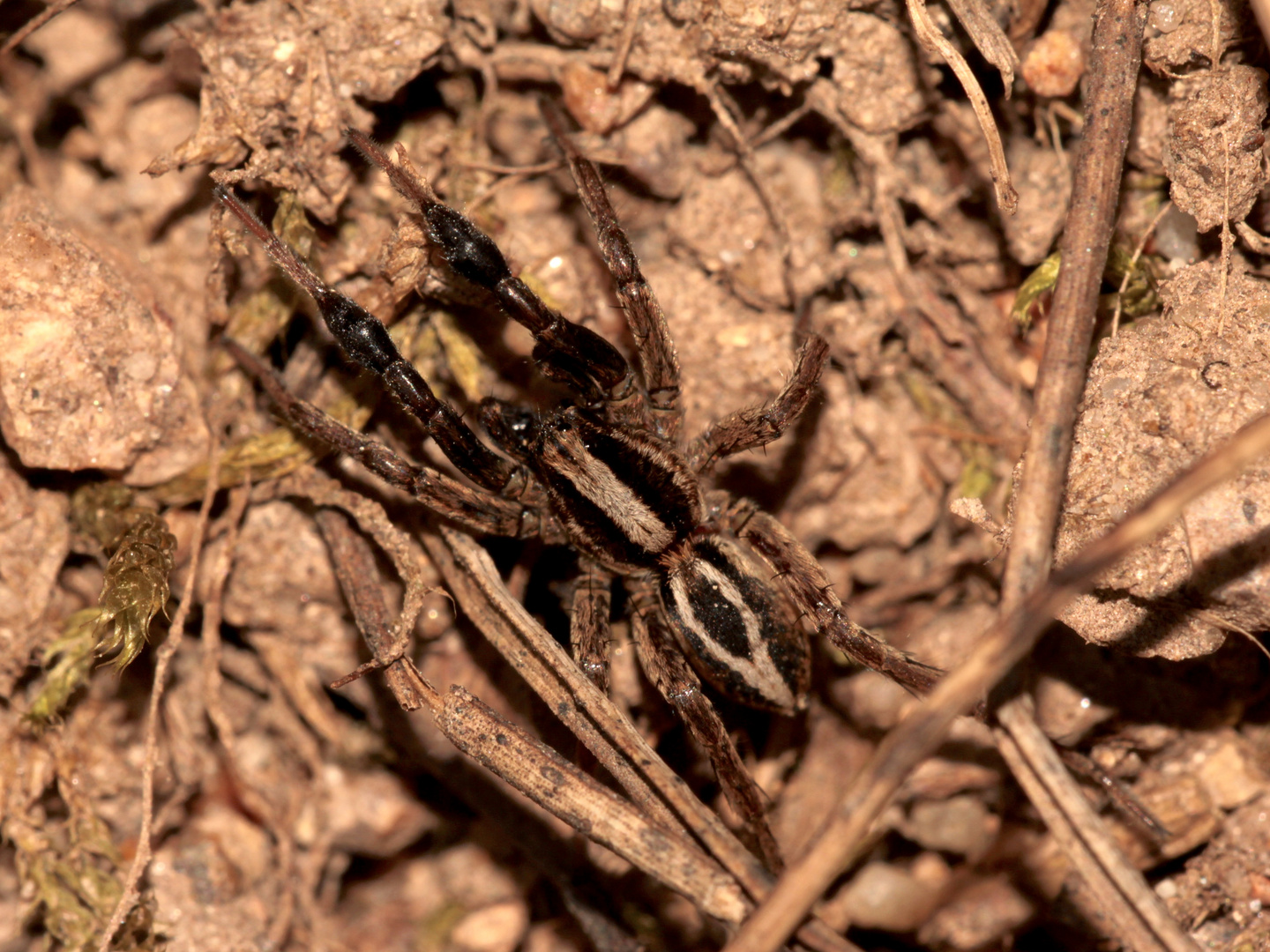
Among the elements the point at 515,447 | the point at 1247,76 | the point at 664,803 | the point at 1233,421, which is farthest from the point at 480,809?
the point at 1247,76

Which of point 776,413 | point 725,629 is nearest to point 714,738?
point 725,629

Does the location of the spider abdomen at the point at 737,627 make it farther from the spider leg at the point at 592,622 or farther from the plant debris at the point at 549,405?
the plant debris at the point at 549,405

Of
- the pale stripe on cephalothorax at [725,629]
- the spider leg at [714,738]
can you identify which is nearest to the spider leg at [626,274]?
the pale stripe on cephalothorax at [725,629]

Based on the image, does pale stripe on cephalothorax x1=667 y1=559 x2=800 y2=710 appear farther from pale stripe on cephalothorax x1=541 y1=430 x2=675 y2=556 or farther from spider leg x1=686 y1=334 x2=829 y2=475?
spider leg x1=686 y1=334 x2=829 y2=475

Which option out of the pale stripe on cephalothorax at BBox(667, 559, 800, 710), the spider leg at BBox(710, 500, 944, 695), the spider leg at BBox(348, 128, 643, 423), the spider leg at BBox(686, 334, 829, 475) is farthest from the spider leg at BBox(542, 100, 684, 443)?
the pale stripe on cephalothorax at BBox(667, 559, 800, 710)

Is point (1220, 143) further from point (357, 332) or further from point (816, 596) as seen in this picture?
point (357, 332)

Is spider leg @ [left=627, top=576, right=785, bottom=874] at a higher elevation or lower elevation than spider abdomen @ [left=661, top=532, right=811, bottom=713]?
lower

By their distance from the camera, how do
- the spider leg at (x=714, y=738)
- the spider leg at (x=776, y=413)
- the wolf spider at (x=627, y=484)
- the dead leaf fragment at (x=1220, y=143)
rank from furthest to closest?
the spider leg at (x=776, y=413) < the spider leg at (x=714, y=738) < the wolf spider at (x=627, y=484) < the dead leaf fragment at (x=1220, y=143)
